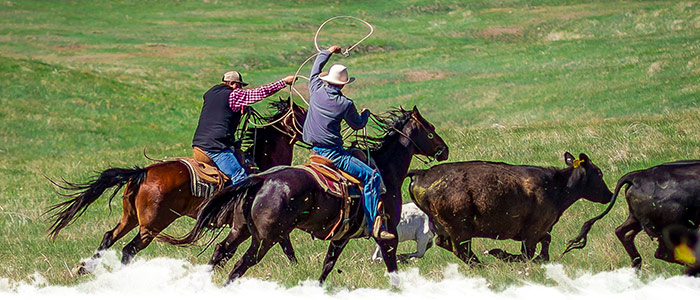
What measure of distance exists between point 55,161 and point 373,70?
26.7 meters

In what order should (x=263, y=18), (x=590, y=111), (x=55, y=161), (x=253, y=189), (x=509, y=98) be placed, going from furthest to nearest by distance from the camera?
(x=263, y=18), (x=509, y=98), (x=590, y=111), (x=55, y=161), (x=253, y=189)

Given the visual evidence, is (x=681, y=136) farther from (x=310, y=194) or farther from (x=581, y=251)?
(x=310, y=194)

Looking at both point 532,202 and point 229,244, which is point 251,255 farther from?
point 532,202

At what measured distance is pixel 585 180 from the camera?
36.7 ft

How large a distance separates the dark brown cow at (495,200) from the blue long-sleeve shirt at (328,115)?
1.28 m

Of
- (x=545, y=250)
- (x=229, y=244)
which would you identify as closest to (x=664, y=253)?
(x=545, y=250)

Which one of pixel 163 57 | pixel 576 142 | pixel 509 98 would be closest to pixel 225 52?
pixel 163 57

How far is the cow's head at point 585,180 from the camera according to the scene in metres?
11.1

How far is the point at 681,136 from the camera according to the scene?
1853 centimetres

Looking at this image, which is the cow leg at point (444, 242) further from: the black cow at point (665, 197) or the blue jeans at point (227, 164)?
the blue jeans at point (227, 164)

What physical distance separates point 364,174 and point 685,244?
336 cm

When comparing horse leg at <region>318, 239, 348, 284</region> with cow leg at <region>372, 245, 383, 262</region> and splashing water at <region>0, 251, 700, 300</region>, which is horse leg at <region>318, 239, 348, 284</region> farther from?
Result: cow leg at <region>372, 245, 383, 262</region>

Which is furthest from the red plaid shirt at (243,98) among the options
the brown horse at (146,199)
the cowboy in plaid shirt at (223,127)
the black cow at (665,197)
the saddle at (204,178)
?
the black cow at (665,197)

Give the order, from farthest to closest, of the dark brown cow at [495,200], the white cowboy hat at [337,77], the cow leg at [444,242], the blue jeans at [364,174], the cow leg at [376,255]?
the cow leg at [376,255] → the cow leg at [444,242] → the dark brown cow at [495,200] → the blue jeans at [364,174] → the white cowboy hat at [337,77]
